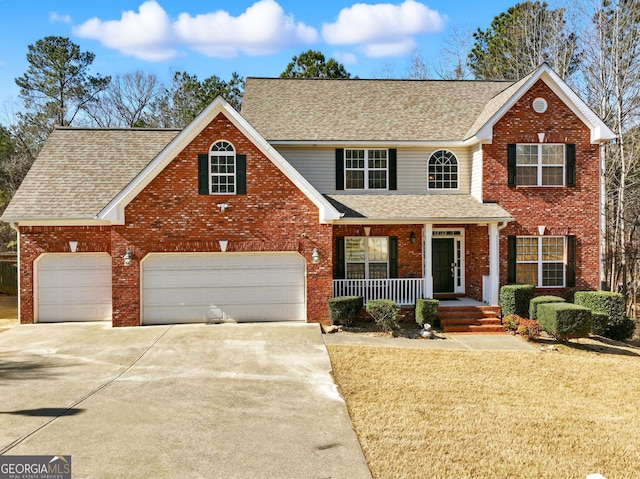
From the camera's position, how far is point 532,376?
1017cm

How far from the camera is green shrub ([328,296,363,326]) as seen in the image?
46.1 feet

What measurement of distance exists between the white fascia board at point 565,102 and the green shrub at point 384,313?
641 cm

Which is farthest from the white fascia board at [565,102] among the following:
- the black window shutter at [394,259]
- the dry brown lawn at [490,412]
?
the dry brown lawn at [490,412]

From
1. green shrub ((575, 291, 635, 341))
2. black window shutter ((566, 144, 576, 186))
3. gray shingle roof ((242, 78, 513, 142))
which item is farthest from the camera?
gray shingle roof ((242, 78, 513, 142))

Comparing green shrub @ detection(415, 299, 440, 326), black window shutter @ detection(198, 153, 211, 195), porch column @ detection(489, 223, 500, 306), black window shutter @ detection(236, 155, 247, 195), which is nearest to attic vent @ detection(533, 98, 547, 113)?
porch column @ detection(489, 223, 500, 306)

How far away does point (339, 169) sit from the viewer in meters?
16.7

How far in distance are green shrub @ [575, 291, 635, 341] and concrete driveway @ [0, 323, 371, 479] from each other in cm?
853

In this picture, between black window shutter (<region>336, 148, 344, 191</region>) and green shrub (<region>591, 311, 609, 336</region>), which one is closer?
green shrub (<region>591, 311, 609, 336</region>)

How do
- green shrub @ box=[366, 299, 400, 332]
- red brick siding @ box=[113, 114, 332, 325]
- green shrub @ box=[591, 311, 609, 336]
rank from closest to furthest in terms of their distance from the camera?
green shrub @ box=[591, 311, 609, 336]
green shrub @ box=[366, 299, 400, 332]
red brick siding @ box=[113, 114, 332, 325]

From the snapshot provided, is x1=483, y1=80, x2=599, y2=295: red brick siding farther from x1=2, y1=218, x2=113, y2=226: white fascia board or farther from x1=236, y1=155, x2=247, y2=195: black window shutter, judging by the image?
x1=2, y1=218, x2=113, y2=226: white fascia board

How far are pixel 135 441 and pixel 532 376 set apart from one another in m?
7.98

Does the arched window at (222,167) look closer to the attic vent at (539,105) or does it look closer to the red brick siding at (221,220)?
the red brick siding at (221,220)

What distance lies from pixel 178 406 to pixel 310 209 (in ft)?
25.6

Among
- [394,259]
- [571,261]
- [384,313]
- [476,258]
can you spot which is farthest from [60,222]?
[571,261]
